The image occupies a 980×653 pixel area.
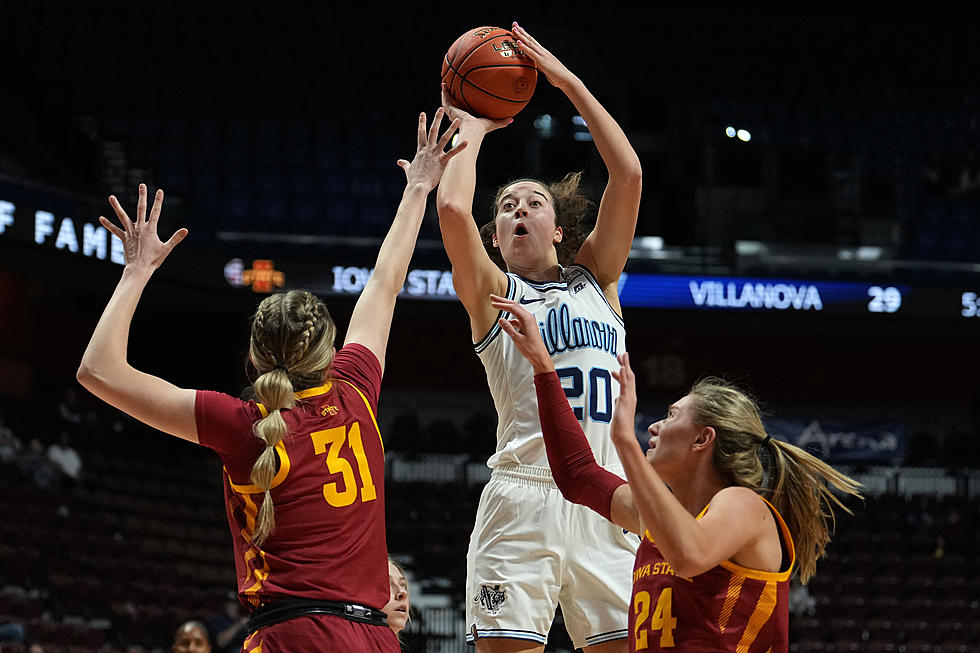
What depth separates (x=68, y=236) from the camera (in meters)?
12.9

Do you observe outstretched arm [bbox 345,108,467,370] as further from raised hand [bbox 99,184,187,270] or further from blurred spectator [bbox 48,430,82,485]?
blurred spectator [bbox 48,430,82,485]

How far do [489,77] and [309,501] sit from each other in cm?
191

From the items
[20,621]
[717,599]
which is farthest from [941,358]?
[717,599]

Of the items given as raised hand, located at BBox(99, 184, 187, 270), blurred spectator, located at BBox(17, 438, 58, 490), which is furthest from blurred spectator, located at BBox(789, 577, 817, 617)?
raised hand, located at BBox(99, 184, 187, 270)

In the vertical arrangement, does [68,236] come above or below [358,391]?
above

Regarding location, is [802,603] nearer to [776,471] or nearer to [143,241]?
[776,471]

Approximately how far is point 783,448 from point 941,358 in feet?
55.1

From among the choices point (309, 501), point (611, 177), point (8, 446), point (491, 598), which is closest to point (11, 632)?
point (8, 446)

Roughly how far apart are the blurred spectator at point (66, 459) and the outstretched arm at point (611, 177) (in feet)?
32.7

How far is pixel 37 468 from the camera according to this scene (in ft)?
40.8

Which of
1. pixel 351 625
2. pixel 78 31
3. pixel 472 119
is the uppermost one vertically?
pixel 78 31

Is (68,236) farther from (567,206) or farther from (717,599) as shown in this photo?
(717,599)

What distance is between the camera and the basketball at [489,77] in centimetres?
406

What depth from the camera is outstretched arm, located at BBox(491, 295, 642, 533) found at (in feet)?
9.89
